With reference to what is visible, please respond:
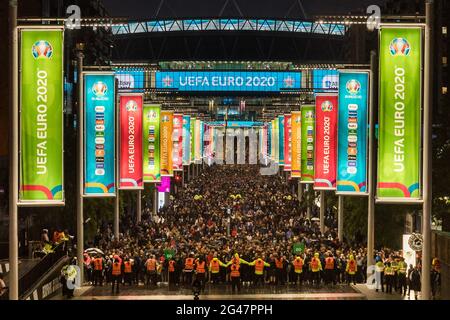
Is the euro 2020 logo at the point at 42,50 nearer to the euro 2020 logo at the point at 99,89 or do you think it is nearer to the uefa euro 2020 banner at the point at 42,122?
the uefa euro 2020 banner at the point at 42,122

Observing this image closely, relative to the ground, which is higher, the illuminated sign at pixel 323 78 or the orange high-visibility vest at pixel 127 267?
the illuminated sign at pixel 323 78

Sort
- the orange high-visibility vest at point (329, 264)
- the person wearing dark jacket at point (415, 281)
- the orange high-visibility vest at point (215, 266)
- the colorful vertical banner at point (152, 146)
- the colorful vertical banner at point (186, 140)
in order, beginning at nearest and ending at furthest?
the person wearing dark jacket at point (415, 281)
the orange high-visibility vest at point (215, 266)
the orange high-visibility vest at point (329, 264)
the colorful vertical banner at point (152, 146)
the colorful vertical banner at point (186, 140)

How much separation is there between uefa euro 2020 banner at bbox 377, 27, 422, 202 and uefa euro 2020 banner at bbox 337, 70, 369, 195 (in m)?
8.82

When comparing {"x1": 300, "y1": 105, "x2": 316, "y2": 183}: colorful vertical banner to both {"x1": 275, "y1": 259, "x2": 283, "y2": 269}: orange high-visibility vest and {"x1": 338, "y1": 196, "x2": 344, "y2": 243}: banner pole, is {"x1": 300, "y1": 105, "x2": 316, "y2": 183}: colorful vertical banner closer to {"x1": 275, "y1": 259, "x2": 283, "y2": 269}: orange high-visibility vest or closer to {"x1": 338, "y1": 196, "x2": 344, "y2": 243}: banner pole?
{"x1": 338, "y1": 196, "x2": 344, "y2": 243}: banner pole

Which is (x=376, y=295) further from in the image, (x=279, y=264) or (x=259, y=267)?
(x=259, y=267)

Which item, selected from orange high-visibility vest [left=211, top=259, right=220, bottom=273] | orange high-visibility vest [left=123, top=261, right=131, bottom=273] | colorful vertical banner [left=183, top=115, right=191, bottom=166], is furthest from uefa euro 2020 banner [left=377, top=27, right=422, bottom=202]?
colorful vertical banner [left=183, top=115, right=191, bottom=166]

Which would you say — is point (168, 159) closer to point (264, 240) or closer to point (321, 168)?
point (264, 240)

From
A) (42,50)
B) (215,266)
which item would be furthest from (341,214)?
(42,50)

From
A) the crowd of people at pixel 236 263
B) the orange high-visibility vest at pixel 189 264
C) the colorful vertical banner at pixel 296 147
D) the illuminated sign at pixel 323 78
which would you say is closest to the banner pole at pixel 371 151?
the crowd of people at pixel 236 263

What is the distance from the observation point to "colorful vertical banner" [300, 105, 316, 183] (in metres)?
42.9

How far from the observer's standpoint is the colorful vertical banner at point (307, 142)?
141ft

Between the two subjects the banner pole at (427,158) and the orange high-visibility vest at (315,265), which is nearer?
the banner pole at (427,158)

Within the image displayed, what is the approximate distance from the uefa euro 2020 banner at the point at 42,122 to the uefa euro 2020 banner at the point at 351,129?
11284 millimetres
